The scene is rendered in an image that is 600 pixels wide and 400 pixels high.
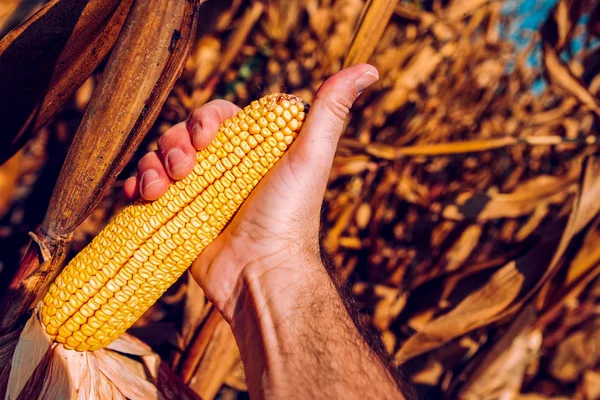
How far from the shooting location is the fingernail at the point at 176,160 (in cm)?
133

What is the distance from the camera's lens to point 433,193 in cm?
370

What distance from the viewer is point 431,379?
2.76 meters

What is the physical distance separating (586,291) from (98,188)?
3651mm

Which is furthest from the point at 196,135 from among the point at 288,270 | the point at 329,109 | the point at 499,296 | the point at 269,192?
the point at 499,296

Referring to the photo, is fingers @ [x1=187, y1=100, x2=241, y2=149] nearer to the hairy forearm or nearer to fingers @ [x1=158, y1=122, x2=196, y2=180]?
fingers @ [x1=158, y1=122, x2=196, y2=180]

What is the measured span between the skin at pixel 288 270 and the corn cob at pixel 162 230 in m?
0.07

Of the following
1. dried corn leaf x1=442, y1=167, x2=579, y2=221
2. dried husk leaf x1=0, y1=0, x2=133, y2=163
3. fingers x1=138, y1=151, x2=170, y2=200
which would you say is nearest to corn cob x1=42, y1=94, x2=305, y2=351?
fingers x1=138, y1=151, x2=170, y2=200

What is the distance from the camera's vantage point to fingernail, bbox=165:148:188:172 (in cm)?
133

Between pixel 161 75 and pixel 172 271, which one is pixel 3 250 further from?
pixel 161 75

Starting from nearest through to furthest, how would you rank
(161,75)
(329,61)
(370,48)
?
(161,75)
(370,48)
(329,61)

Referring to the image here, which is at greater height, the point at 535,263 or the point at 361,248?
the point at 361,248

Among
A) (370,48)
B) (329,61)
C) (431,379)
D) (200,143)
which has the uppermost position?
(329,61)

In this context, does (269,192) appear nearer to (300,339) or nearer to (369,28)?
(300,339)

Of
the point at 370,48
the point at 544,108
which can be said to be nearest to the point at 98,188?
the point at 370,48
